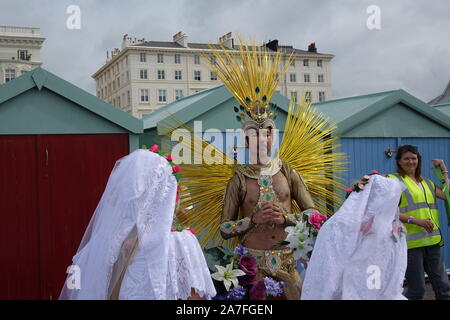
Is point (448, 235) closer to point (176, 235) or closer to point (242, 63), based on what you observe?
point (242, 63)

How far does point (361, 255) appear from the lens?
8.26ft

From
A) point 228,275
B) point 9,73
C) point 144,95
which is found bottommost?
point 228,275

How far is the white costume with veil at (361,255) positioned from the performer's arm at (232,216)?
1217 millimetres

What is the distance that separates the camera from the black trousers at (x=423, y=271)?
4.75 m

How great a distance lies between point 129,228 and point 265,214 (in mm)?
1299

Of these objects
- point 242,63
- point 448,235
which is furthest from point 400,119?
point 242,63

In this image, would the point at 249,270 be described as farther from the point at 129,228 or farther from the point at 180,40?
the point at 180,40

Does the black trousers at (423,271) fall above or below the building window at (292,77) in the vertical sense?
below

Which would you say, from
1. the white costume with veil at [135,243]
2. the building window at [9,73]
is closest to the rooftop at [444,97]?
the white costume with veil at [135,243]

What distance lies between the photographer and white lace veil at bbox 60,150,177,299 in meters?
2.62

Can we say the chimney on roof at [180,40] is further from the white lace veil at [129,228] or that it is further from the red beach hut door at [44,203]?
the white lace veil at [129,228]

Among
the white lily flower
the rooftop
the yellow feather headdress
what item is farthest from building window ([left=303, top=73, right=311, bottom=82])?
the white lily flower

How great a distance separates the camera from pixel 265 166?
13.1 feet

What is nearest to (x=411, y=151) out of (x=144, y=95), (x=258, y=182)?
(x=258, y=182)
